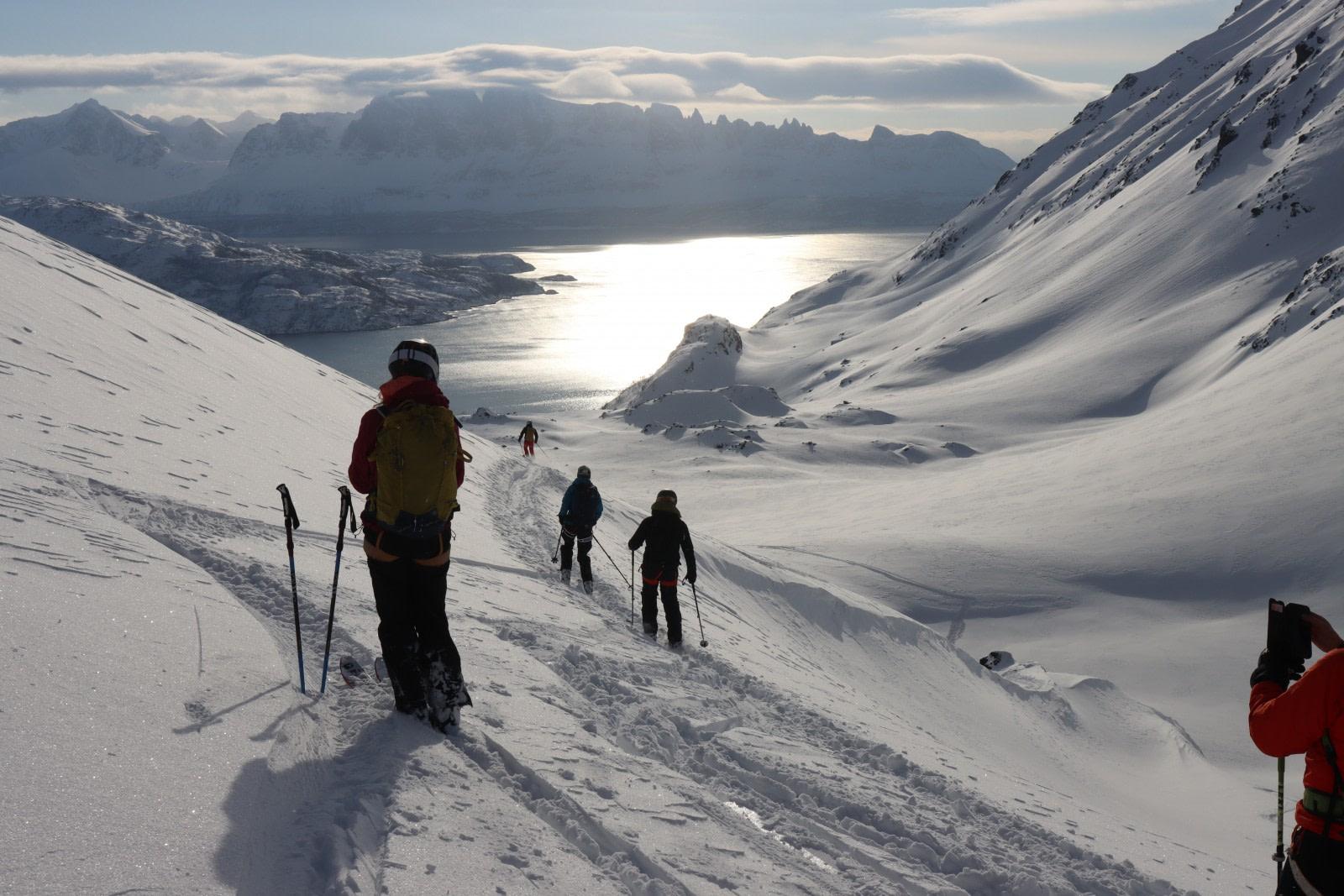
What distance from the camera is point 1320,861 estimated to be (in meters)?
3.84

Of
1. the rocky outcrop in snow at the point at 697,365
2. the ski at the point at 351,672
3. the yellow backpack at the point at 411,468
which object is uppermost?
the rocky outcrop in snow at the point at 697,365

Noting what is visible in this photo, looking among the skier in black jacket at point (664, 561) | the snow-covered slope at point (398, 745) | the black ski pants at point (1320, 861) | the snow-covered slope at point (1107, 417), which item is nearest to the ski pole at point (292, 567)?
the snow-covered slope at point (398, 745)

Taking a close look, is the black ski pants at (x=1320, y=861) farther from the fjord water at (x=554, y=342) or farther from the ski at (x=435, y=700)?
the fjord water at (x=554, y=342)

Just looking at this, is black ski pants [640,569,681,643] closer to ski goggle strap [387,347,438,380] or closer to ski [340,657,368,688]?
ski [340,657,368,688]

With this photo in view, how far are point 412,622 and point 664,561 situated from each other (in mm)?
5148

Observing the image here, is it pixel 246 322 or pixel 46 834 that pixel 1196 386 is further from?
pixel 246 322

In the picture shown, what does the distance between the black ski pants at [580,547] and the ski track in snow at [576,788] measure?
3458mm

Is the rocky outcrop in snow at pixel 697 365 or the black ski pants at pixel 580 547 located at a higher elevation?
the rocky outcrop in snow at pixel 697 365

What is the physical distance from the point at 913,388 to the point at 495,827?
64.1 m

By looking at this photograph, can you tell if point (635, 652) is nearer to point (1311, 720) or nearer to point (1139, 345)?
point (1311, 720)

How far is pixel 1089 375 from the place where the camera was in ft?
180

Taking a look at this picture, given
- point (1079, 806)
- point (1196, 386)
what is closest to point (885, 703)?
point (1079, 806)

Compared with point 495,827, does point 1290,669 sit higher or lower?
higher

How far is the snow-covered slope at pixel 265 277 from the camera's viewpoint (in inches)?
6073
